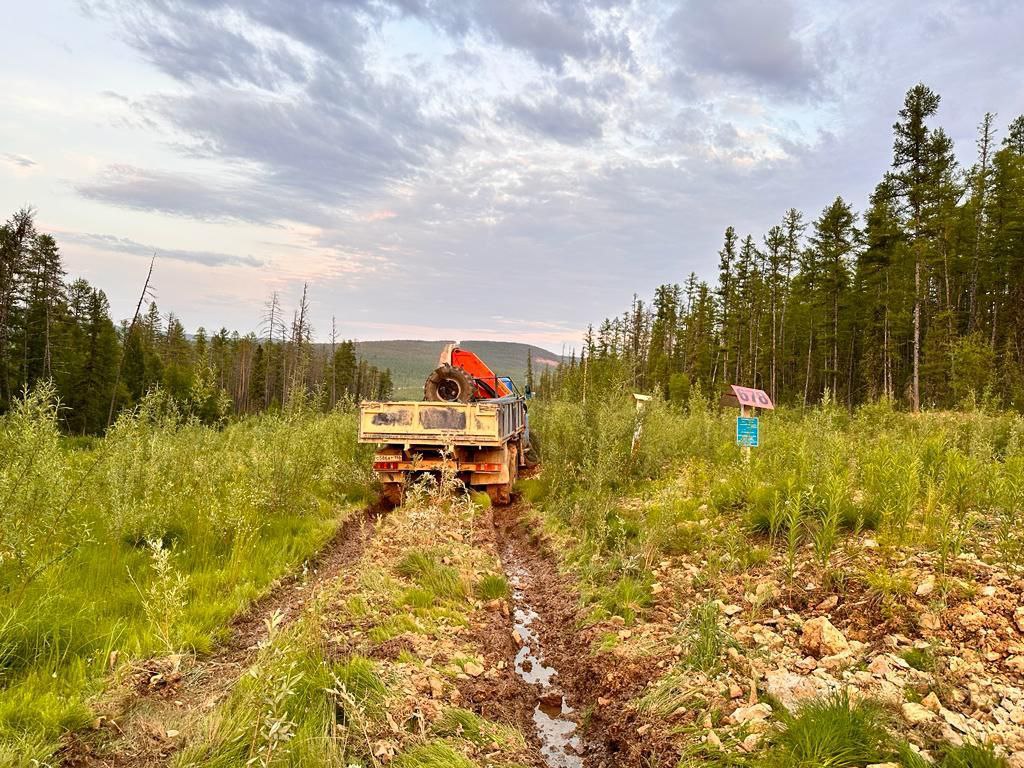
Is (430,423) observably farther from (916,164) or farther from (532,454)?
(916,164)

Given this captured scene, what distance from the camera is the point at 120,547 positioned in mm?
5711

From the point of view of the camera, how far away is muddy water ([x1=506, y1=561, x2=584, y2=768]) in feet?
11.9

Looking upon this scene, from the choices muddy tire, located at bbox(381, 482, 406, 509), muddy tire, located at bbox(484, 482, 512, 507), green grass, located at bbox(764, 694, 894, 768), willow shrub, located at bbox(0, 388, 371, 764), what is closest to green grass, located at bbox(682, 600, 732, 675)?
green grass, located at bbox(764, 694, 894, 768)

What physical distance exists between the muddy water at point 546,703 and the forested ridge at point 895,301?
7.92m

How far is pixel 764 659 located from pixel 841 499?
8.01ft

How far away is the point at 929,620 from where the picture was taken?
3.56 meters

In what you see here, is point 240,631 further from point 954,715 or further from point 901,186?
point 901,186

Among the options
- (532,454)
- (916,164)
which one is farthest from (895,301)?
(532,454)

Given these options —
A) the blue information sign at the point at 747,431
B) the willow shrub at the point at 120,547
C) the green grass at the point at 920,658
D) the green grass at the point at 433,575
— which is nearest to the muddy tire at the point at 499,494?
the willow shrub at the point at 120,547

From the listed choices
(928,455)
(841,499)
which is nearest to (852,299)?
(928,455)

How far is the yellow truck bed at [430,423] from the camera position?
10211 millimetres

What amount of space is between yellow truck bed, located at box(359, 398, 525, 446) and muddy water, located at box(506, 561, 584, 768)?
444 centimetres

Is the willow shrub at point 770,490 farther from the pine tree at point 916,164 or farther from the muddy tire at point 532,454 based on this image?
the pine tree at point 916,164

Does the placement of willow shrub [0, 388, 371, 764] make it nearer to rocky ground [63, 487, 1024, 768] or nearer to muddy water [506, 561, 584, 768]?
rocky ground [63, 487, 1024, 768]
